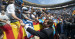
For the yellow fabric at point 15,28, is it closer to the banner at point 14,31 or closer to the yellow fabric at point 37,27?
the banner at point 14,31

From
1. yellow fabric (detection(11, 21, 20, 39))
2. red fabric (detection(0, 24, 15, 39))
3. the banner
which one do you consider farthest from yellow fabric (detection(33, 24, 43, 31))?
red fabric (detection(0, 24, 15, 39))

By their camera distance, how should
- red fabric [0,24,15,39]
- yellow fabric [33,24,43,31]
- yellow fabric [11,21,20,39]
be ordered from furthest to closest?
yellow fabric [33,24,43,31]
yellow fabric [11,21,20,39]
red fabric [0,24,15,39]

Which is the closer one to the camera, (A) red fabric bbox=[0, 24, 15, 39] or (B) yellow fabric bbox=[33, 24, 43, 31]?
(A) red fabric bbox=[0, 24, 15, 39]

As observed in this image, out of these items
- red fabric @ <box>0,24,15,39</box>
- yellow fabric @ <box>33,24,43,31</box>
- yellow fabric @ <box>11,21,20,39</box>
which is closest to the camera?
red fabric @ <box>0,24,15,39</box>

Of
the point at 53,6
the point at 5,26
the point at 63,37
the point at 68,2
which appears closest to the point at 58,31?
the point at 63,37

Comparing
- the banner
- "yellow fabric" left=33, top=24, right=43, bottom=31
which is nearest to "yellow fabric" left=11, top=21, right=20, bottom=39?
the banner

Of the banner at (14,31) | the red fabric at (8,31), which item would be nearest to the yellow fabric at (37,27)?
the banner at (14,31)

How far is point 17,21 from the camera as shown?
93.1 inches

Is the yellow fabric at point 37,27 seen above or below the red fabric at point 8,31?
below

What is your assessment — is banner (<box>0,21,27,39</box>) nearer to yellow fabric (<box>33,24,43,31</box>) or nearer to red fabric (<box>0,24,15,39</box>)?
red fabric (<box>0,24,15,39</box>)

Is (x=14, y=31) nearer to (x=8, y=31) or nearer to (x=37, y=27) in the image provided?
(x=8, y=31)

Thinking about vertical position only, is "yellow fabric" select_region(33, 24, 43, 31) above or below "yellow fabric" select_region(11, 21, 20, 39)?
below

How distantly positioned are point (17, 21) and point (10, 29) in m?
0.32

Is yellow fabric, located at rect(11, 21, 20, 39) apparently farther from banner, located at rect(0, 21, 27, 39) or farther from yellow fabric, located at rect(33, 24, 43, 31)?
yellow fabric, located at rect(33, 24, 43, 31)
